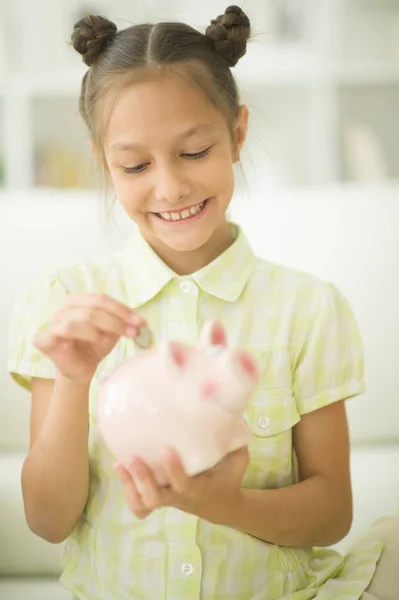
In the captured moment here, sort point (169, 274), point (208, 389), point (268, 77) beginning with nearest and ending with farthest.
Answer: point (208, 389), point (169, 274), point (268, 77)

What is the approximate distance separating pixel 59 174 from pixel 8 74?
0.39 m

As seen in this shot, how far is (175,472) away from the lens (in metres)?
0.67

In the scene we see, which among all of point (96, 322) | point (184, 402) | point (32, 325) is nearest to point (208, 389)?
point (184, 402)

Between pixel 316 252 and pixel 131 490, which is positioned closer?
pixel 131 490

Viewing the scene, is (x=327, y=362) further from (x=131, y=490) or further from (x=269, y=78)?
(x=269, y=78)

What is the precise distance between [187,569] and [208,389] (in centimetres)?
35

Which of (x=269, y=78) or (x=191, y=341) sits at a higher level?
(x=269, y=78)

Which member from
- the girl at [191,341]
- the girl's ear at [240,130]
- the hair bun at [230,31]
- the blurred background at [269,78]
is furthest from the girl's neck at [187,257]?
the blurred background at [269,78]

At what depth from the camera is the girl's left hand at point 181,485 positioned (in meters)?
0.68

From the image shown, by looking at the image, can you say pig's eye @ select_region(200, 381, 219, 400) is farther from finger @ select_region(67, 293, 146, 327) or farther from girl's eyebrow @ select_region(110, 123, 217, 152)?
girl's eyebrow @ select_region(110, 123, 217, 152)

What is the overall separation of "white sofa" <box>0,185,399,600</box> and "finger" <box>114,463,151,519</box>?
640mm

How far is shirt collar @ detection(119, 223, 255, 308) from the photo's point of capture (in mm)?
1007

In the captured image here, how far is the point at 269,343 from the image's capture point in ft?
3.29

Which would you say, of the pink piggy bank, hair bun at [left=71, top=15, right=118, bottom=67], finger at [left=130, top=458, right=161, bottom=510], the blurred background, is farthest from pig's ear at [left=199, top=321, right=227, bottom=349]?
the blurred background
